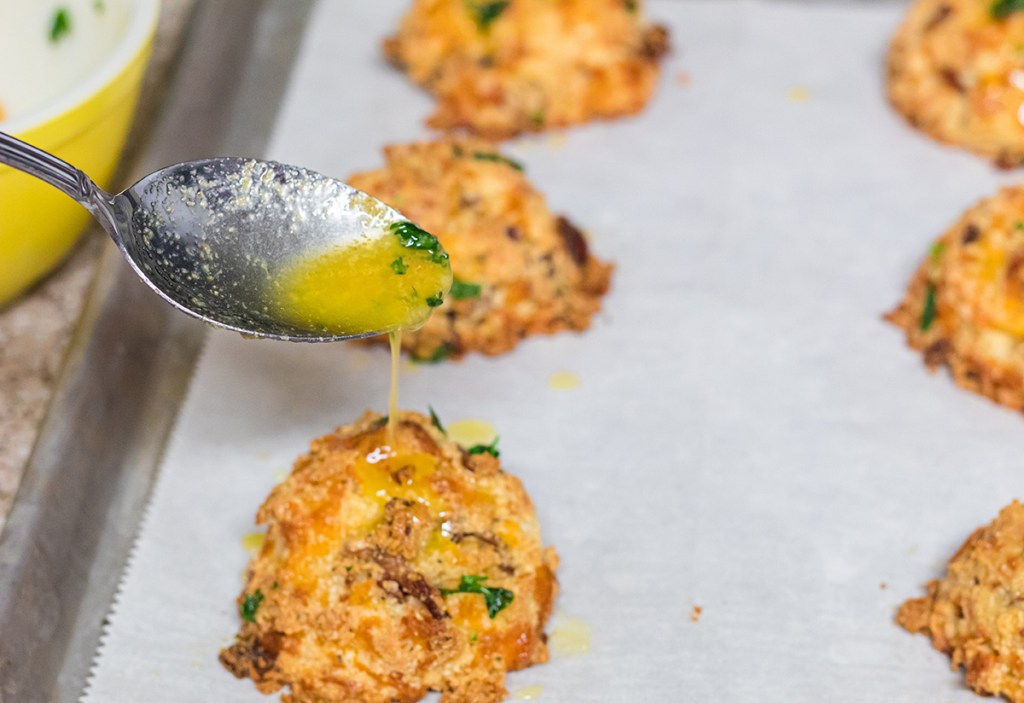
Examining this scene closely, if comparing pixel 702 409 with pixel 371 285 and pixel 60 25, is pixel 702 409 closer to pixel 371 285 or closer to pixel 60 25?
pixel 371 285

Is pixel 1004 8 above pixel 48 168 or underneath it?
above

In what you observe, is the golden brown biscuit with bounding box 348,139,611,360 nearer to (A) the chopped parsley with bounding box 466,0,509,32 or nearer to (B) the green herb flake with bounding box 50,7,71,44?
(A) the chopped parsley with bounding box 466,0,509,32

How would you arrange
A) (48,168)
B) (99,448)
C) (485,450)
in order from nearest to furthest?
(48,168)
(485,450)
(99,448)

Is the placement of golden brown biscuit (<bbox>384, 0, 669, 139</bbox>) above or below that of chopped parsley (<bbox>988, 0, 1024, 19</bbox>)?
below

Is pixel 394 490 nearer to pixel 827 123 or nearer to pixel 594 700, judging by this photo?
pixel 594 700

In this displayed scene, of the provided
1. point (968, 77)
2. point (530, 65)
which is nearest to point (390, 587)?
point (530, 65)

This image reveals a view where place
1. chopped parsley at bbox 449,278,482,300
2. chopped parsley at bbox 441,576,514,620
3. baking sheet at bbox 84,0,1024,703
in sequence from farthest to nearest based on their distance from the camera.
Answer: chopped parsley at bbox 449,278,482,300 → baking sheet at bbox 84,0,1024,703 → chopped parsley at bbox 441,576,514,620

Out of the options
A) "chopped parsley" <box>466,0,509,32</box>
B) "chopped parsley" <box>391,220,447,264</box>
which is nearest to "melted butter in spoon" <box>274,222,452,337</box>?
"chopped parsley" <box>391,220,447,264</box>
